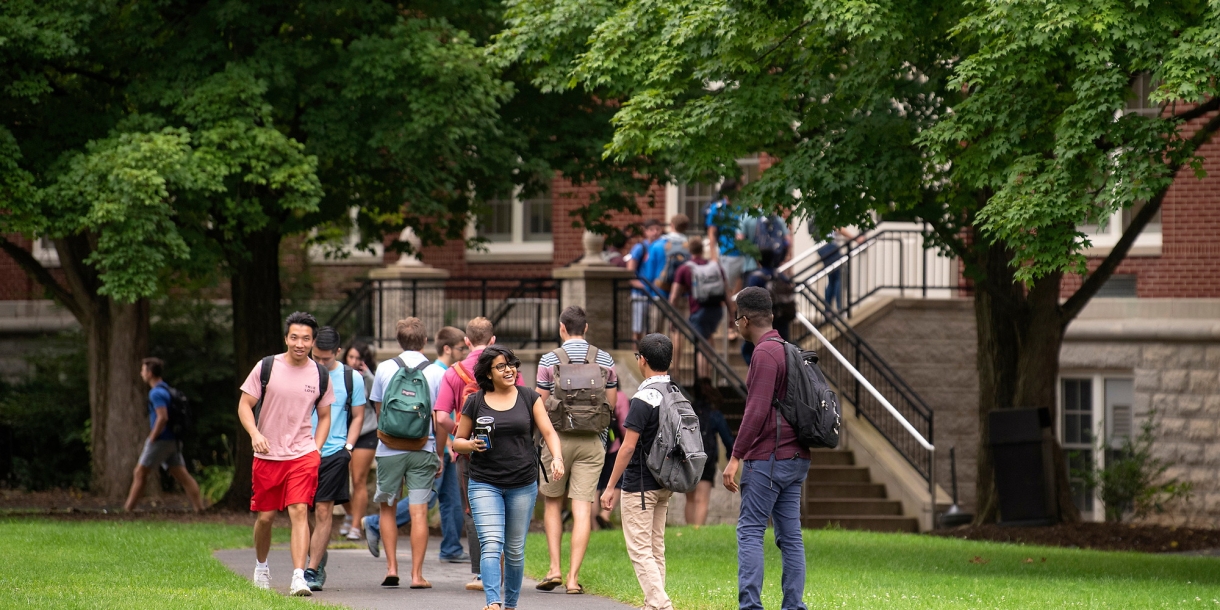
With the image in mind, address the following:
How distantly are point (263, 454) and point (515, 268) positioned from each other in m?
15.9

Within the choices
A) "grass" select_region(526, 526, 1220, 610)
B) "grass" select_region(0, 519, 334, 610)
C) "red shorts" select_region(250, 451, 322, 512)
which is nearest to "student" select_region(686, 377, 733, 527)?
"grass" select_region(526, 526, 1220, 610)

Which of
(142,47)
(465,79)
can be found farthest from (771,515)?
(142,47)

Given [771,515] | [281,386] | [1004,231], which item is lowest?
[771,515]

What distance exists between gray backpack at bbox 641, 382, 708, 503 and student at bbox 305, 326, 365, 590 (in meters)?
2.43

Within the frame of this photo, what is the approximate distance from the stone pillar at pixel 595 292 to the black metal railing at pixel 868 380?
2.84 metres

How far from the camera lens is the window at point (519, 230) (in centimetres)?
2525

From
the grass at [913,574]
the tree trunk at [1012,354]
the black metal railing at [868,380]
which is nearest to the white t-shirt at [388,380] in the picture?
the grass at [913,574]

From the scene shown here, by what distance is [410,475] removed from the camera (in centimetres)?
1023

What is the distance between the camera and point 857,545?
13734mm

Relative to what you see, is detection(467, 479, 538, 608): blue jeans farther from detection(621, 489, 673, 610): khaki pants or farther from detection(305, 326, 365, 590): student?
detection(305, 326, 365, 590): student

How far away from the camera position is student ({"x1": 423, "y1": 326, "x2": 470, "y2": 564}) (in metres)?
10.8

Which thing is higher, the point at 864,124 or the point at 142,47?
the point at 142,47

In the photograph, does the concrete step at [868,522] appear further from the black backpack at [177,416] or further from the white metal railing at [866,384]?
the black backpack at [177,416]

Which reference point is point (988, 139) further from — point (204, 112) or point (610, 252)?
point (610, 252)
